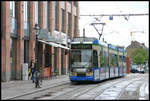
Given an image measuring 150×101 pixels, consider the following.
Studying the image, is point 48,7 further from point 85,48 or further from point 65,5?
point 85,48

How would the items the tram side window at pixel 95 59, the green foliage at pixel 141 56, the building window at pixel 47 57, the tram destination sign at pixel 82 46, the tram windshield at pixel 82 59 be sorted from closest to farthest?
1. the tram windshield at pixel 82 59
2. the tram side window at pixel 95 59
3. the tram destination sign at pixel 82 46
4. the building window at pixel 47 57
5. the green foliage at pixel 141 56

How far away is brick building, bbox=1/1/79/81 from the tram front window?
571 cm

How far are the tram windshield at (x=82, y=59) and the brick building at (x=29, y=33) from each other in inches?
225

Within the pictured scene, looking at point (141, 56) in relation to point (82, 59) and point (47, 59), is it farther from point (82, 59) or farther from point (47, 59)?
point (82, 59)

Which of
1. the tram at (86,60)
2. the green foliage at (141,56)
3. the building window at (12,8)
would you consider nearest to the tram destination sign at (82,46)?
the tram at (86,60)

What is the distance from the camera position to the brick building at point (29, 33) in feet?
97.5

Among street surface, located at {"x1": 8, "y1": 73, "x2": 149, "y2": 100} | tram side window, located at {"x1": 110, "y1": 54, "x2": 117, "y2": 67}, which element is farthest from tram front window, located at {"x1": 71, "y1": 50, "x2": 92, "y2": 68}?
tram side window, located at {"x1": 110, "y1": 54, "x2": 117, "y2": 67}

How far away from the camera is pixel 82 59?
27156 mm

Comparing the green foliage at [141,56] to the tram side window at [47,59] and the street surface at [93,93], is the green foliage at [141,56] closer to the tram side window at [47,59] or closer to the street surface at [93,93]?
the tram side window at [47,59]

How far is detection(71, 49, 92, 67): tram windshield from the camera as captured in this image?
2712 cm

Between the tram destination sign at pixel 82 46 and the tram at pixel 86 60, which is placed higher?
the tram destination sign at pixel 82 46

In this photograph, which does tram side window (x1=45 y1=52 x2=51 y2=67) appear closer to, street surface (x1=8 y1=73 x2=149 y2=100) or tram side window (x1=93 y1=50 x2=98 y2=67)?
tram side window (x1=93 y1=50 x2=98 y2=67)

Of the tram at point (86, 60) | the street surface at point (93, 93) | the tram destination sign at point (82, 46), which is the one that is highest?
the tram destination sign at point (82, 46)

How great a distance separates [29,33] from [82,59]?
9.74 meters
